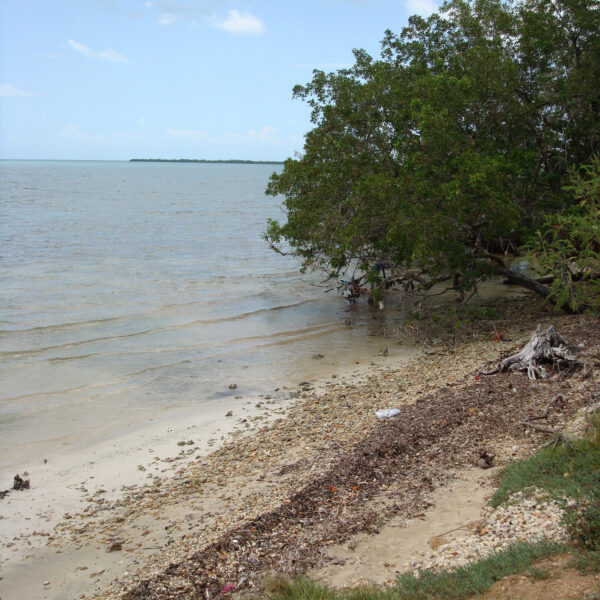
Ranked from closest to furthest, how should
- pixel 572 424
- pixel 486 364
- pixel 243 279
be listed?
pixel 572 424
pixel 486 364
pixel 243 279

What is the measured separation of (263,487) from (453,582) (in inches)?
143

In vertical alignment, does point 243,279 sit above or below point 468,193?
below

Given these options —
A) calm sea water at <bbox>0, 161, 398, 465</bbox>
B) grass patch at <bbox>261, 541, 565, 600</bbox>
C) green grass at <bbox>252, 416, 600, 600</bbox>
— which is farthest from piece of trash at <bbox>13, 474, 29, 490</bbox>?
grass patch at <bbox>261, 541, 565, 600</bbox>

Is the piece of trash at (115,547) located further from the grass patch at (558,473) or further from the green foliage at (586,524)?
the green foliage at (586,524)

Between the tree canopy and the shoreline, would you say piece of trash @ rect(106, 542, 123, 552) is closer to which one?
the shoreline

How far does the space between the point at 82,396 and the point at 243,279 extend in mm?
13188

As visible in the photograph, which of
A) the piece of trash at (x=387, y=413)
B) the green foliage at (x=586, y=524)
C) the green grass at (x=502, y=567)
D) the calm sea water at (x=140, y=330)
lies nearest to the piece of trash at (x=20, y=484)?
the calm sea water at (x=140, y=330)

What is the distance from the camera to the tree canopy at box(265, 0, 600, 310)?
1284cm

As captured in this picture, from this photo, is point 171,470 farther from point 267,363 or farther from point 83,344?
point 83,344

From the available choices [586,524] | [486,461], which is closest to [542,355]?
[486,461]

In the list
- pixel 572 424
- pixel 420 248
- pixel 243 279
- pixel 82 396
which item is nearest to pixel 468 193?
pixel 420 248

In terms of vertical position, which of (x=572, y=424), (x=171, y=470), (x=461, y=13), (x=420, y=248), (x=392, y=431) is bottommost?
(x=171, y=470)

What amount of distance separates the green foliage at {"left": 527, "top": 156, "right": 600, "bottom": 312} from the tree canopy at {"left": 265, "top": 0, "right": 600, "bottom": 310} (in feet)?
3.67

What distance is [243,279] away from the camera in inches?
988
